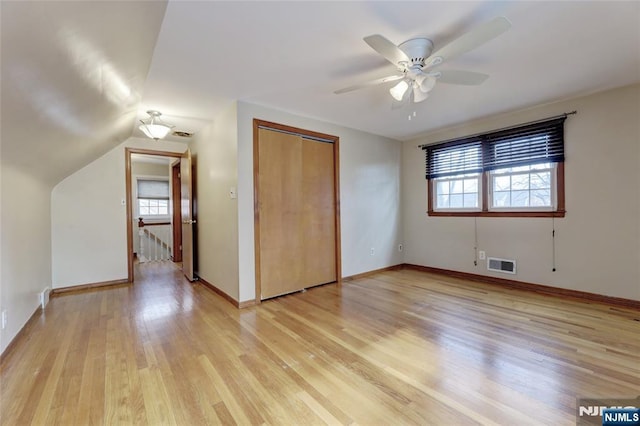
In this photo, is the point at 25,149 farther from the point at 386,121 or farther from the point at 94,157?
the point at 386,121

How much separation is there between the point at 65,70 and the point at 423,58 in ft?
7.80

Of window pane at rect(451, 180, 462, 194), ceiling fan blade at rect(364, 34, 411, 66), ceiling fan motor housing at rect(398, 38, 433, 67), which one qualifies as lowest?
window pane at rect(451, 180, 462, 194)

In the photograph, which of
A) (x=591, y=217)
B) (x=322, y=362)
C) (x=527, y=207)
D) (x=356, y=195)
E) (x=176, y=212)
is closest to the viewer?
(x=322, y=362)

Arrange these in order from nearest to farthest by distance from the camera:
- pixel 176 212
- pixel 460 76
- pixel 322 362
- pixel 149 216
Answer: pixel 322 362
pixel 460 76
pixel 176 212
pixel 149 216

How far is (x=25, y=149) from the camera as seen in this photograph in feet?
7.08

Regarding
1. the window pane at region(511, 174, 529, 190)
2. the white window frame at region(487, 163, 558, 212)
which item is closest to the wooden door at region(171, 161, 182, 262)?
the white window frame at region(487, 163, 558, 212)

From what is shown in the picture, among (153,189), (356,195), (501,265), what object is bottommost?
(501,265)

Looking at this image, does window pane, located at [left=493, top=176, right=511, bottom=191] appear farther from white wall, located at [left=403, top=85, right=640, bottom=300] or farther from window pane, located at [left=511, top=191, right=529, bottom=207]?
white wall, located at [left=403, top=85, right=640, bottom=300]

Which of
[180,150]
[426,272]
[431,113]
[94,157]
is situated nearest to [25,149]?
[94,157]

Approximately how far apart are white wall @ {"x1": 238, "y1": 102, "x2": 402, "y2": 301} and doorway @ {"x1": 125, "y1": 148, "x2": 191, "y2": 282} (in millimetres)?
1597

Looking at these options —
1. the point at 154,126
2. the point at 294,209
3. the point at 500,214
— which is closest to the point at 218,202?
the point at 294,209

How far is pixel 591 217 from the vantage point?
127 inches

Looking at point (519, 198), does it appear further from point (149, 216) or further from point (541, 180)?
point (149, 216)

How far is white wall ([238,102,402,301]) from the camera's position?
3.23 metres
